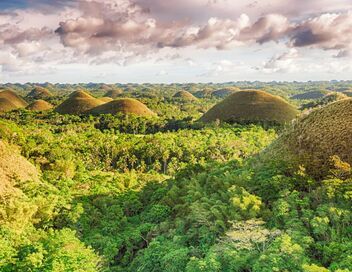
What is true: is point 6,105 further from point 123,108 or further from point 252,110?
point 252,110

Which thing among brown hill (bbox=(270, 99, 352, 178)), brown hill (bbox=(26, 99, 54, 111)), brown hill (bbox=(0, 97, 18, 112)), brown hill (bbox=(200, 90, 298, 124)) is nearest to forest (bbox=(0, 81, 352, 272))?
brown hill (bbox=(270, 99, 352, 178))

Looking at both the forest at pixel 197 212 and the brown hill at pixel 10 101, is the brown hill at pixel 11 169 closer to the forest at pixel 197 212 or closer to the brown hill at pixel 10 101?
the forest at pixel 197 212

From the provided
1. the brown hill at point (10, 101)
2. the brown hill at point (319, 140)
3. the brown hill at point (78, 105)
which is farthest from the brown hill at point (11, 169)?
the brown hill at point (10, 101)

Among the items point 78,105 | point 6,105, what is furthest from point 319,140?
point 6,105

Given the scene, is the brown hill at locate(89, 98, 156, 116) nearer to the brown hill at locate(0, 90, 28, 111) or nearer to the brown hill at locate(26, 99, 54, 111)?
the brown hill at locate(26, 99, 54, 111)

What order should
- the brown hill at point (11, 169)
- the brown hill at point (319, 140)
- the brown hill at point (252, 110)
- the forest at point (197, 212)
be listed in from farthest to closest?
the brown hill at point (252, 110), the brown hill at point (11, 169), the brown hill at point (319, 140), the forest at point (197, 212)

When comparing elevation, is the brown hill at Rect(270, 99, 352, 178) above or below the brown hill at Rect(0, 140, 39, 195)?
above
